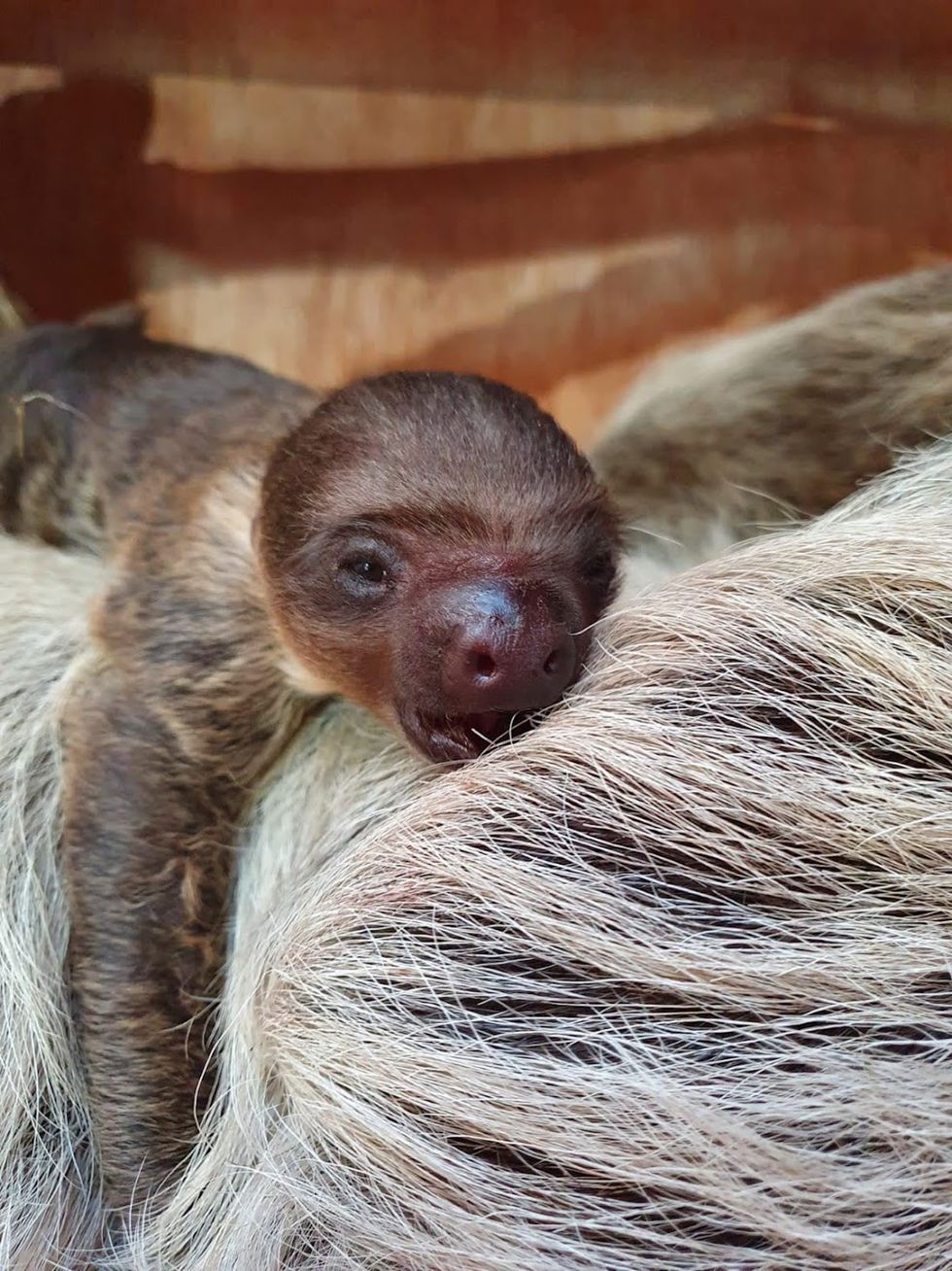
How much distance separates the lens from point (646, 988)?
760 mm

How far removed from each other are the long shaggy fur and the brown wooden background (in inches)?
31.0

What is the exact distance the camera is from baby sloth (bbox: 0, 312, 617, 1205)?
943 mm

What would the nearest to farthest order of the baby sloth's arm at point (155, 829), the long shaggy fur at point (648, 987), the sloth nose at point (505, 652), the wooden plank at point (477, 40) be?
1. the long shaggy fur at point (648, 987)
2. the sloth nose at point (505, 652)
3. the baby sloth's arm at point (155, 829)
4. the wooden plank at point (477, 40)

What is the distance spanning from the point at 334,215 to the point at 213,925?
105 centimetres

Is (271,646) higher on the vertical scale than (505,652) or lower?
lower

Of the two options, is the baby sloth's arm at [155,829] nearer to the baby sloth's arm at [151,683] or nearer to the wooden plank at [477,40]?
the baby sloth's arm at [151,683]

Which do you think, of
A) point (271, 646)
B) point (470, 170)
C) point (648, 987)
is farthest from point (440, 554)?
point (470, 170)

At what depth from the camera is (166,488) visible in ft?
4.31

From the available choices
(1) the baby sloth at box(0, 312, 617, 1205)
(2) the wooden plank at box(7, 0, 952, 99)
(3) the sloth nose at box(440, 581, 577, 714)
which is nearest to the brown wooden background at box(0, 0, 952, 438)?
(2) the wooden plank at box(7, 0, 952, 99)

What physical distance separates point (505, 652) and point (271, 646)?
1.27 ft

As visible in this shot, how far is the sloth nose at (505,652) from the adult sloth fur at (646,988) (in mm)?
37

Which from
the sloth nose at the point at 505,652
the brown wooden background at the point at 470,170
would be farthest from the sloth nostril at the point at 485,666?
the brown wooden background at the point at 470,170

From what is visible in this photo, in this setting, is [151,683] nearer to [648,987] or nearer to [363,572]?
[363,572]

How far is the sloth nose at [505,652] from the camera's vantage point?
0.87 m
